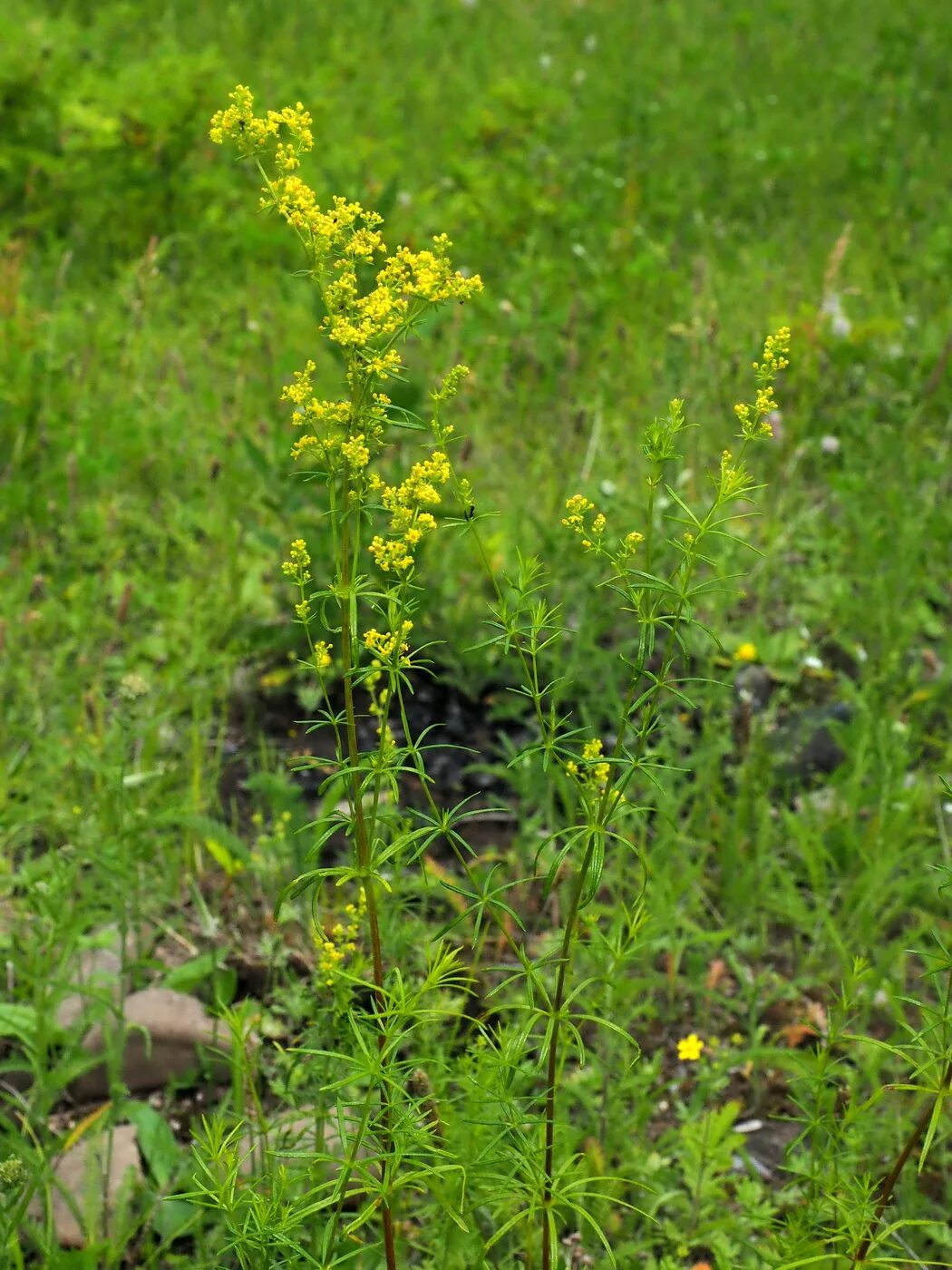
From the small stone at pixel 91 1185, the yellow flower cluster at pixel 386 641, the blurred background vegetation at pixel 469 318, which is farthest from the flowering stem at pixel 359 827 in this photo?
the blurred background vegetation at pixel 469 318

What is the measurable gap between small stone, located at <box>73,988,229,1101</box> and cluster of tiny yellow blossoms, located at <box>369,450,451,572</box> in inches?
44.6

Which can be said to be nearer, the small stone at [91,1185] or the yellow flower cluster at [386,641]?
the yellow flower cluster at [386,641]

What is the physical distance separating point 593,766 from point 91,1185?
0.98 metres

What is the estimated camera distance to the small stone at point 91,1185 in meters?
1.75

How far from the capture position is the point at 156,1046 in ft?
6.76

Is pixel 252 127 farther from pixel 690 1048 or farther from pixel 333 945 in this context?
pixel 690 1048

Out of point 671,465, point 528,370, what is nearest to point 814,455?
point 671,465

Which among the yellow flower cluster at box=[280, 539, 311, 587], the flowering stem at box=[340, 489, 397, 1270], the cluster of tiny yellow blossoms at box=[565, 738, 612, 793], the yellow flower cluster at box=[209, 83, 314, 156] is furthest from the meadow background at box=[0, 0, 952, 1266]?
the yellow flower cluster at box=[209, 83, 314, 156]

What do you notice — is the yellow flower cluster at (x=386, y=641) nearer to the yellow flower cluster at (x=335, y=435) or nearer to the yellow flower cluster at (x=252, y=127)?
A: the yellow flower cluster at (x=335, y=435)

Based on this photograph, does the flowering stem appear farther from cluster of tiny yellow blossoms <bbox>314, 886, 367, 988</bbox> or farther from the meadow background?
the meadow background

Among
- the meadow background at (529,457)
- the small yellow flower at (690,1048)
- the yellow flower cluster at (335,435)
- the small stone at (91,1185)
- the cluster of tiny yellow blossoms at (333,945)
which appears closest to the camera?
the yellow flower cluster at (335,435)

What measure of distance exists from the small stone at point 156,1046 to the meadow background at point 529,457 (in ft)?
0.25

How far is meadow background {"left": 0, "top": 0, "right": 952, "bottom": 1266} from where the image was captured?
2258mm

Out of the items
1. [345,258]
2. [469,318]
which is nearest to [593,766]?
[345,258]
